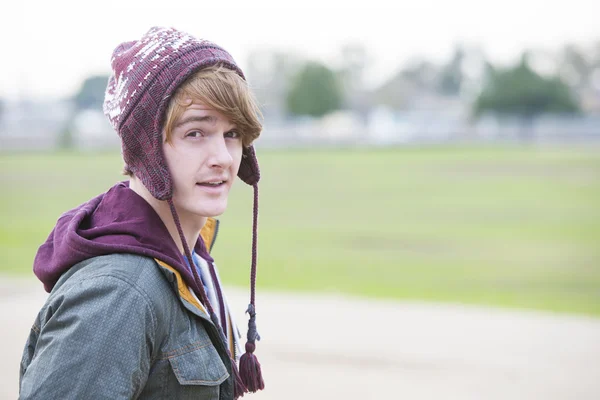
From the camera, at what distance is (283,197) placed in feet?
80.4

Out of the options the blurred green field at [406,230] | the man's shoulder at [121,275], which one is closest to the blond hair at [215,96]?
the man's shoulder at [121,275]

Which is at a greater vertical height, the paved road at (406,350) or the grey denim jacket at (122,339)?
the grey denim jacket at (122,339)

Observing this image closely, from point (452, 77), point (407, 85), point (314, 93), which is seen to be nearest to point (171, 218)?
point (314, 93)

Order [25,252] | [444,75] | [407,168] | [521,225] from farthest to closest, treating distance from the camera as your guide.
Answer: [444,75], [407,168], [521,225], [25,252]

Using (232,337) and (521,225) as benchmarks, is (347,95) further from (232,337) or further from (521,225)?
(232,337)

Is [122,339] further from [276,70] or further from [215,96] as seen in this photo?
[276,70]

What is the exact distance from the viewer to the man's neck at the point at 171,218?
6.14 feet

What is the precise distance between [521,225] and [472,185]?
11496 mm

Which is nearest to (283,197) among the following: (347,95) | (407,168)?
(407,168)

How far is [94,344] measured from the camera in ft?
5.08

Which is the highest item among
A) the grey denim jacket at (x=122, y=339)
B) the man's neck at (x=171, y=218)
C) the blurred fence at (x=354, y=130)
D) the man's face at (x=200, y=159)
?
the man's face at (x=200, y=159)

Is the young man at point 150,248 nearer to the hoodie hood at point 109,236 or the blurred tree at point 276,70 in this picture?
the hoodie hood at point 109,236

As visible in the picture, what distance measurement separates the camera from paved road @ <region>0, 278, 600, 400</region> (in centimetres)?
517

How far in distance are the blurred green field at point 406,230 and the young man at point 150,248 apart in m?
7.43
